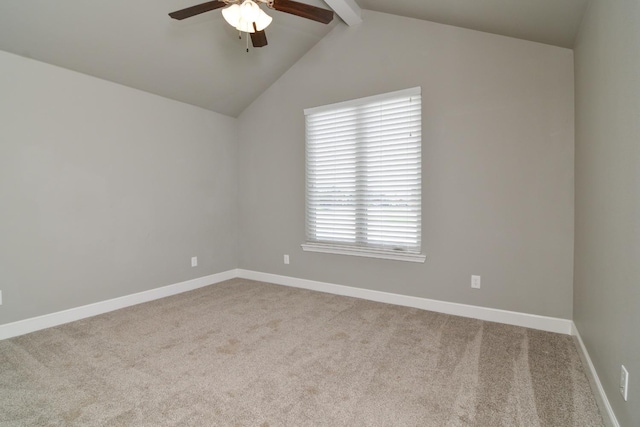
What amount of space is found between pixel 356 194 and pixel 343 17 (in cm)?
198

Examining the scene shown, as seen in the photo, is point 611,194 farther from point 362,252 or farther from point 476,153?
point 362,252

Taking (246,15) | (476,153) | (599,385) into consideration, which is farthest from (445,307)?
(246,15)

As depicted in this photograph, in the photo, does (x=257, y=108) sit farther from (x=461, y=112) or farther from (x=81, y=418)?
(x=81, y=418)

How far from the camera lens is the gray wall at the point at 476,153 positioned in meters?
2.69

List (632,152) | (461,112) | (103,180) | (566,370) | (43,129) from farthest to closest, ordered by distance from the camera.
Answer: (103,180), (461,112), (43,129), (566,370), (632,152)

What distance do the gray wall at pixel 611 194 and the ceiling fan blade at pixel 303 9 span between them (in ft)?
5.48

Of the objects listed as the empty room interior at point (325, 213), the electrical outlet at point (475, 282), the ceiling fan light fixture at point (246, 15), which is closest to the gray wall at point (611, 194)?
the empty room interior at point (325, 213)

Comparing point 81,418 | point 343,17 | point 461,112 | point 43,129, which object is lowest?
point 81,418

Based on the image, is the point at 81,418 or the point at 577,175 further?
the point at 577,175

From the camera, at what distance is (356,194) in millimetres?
3699

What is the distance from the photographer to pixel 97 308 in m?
3.24

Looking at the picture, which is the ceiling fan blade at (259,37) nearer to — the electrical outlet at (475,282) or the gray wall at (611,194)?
the gray wall at (611,194)

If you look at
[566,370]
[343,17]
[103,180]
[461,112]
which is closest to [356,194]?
[461,112]

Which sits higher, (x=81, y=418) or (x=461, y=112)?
(x=461, y=112)
